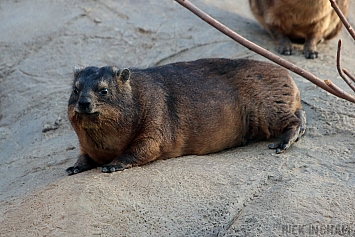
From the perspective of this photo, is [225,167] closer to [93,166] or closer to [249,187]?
[249,187]

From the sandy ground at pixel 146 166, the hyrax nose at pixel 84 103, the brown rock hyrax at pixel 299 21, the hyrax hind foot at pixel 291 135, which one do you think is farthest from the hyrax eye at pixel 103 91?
the brown rock hyrax at pixel 299 21

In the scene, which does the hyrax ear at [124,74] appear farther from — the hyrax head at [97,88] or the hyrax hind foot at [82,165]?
the hyrax hind foot at [82,165]

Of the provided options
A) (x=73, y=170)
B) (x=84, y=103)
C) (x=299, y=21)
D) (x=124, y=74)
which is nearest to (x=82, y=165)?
(x=73, y=170)

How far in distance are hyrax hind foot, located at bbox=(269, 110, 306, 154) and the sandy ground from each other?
79mm

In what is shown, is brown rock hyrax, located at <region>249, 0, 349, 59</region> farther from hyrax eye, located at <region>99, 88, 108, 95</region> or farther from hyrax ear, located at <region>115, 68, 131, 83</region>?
hyrax eye, located at <region>99, 88, 108, 95</region>

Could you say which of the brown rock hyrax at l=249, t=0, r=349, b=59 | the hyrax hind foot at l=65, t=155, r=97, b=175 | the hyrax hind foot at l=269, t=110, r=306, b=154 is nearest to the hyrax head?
the hyrax hind foot at l=65, t=155, r=97, b=175

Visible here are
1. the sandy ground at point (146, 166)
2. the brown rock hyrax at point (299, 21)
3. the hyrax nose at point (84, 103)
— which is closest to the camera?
the sandy ground at point (146, 166)

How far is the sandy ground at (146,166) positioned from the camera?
15.1 ft

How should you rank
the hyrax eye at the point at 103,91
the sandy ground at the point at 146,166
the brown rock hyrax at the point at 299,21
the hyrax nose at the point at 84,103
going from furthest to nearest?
the brown rock hyrax at the point at 299,21 → the hyrax eye at the point at 103,91 → the hyrax nose at the point at 84,103 → the sandy ground at the point at 146,166

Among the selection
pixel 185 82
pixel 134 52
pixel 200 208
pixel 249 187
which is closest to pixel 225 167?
pixel 249 187

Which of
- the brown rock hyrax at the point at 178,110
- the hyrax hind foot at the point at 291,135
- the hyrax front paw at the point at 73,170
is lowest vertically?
the hyrax hind foot at the point at 291,135

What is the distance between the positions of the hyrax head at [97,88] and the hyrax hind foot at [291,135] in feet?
5.59

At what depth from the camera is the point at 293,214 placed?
4504 millimetres

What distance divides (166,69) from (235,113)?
3.01 feet
